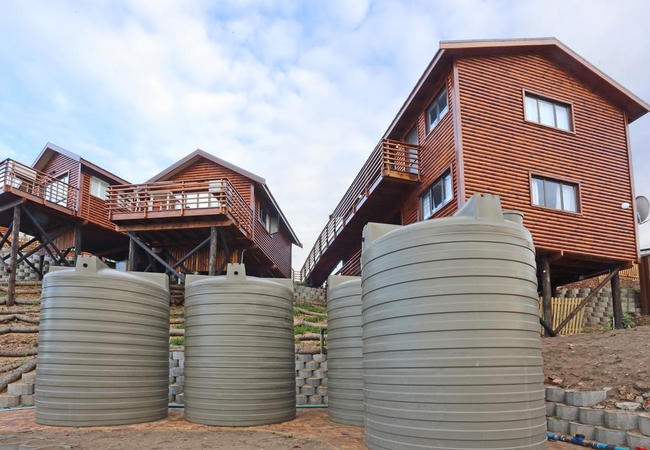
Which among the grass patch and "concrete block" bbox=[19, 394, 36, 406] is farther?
the grass patch

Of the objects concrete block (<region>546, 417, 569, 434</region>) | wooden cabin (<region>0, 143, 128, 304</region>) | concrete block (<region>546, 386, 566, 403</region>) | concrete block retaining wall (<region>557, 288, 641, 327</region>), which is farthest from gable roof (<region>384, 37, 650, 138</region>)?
wooden cabin (<region>0, 143, 128, 304</region>)

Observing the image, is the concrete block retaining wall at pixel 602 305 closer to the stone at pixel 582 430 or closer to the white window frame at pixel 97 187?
the stone at pixel 582 430

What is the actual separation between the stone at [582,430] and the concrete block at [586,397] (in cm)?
30

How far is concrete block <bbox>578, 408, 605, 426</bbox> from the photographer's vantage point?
18.1 feet

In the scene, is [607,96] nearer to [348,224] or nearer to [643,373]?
[348,224]

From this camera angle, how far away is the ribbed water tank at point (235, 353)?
6926 millimetres

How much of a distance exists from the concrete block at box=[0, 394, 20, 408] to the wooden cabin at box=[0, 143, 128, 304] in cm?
1100

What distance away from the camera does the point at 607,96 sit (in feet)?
51.8

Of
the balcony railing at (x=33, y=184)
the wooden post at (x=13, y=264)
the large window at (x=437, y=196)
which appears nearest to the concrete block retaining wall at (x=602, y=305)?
the large window at (x=437, y=196)

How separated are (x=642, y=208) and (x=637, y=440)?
14226 mm

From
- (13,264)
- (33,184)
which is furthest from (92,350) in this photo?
(33,184)

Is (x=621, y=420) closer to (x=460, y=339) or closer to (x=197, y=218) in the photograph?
(x=460, y=339)

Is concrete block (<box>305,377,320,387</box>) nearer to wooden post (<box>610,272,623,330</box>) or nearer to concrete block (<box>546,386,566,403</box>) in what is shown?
concrete block (<box>546,386,566,403</box>)

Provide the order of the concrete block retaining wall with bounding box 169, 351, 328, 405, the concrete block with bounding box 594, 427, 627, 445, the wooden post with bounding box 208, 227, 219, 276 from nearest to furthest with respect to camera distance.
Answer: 1. the concrete block with bounding box 594, 427, 627, 445
2. the concrete block retaining wall with bounding box 169, 351, 328, 405
3. the wooden post with bounding box 208, 227, 219, 276
